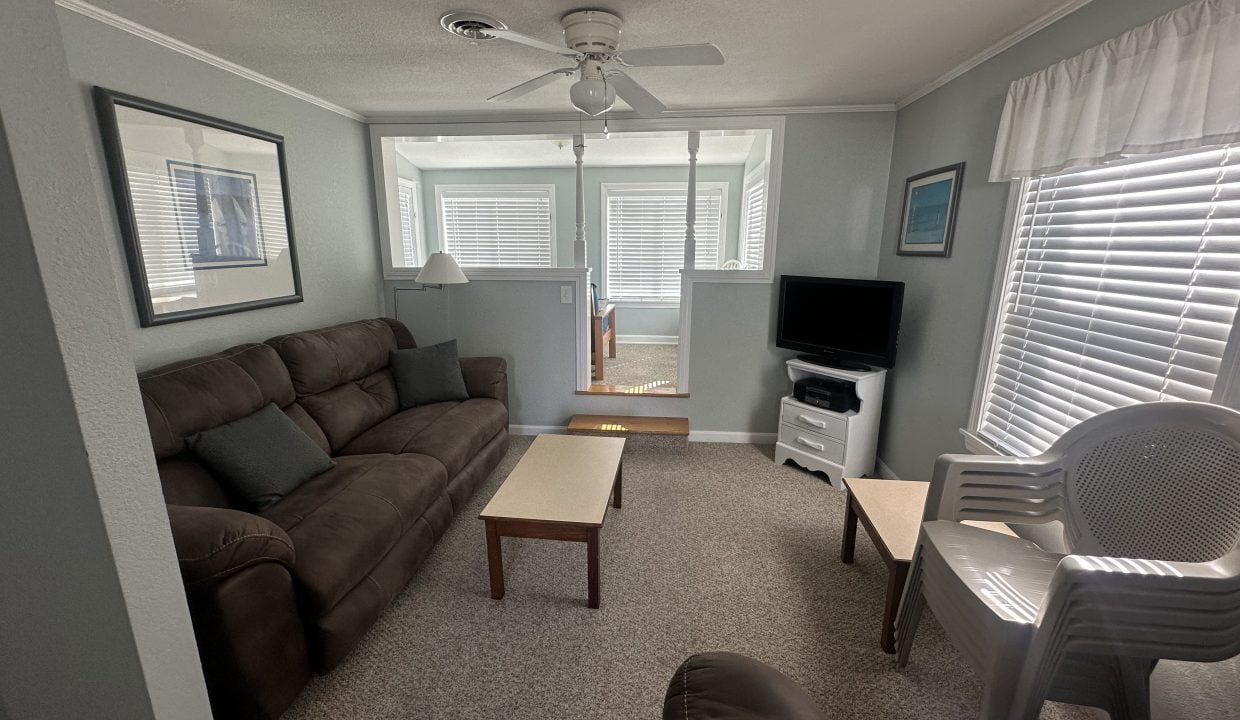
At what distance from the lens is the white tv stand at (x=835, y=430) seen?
3.09 metres

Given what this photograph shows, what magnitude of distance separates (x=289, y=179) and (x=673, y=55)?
245 centimetres

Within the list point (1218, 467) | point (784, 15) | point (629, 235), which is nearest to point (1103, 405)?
point (1218, 467)

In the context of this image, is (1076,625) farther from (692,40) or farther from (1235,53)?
(692,40)

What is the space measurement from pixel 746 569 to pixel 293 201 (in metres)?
3.33

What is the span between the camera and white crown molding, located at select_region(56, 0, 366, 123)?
1.87m

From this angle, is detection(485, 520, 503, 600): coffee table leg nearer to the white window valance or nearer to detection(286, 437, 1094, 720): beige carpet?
detection(286, 437, 1094, 720): beige carpet

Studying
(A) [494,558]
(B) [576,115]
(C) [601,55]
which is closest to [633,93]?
(C) [601,55]

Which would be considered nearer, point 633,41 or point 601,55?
point 601,55

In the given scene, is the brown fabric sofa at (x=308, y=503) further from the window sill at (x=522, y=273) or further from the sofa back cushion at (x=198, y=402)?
the window sill at (x=522, y=273)

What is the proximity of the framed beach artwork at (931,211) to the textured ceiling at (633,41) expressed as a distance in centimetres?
54

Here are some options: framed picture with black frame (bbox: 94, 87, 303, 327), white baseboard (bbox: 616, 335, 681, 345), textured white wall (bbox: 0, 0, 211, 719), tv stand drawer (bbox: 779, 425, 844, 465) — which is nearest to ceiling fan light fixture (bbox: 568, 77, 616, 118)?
textured white wall (bbox: 0, 0, 211, 719)

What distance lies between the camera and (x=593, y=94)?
190 centimetres

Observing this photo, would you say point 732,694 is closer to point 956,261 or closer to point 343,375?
point 956,261

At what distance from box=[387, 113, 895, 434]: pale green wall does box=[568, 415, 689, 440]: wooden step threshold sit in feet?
0.29
